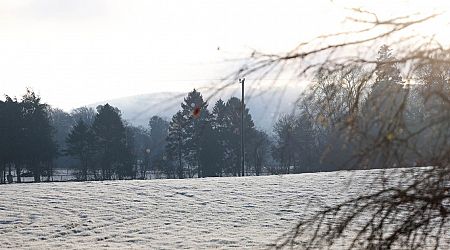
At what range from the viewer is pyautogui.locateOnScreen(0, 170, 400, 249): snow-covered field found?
12586 mm

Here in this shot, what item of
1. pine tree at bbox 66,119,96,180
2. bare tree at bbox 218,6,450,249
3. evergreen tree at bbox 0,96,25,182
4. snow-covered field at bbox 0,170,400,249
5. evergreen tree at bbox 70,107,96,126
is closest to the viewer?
bare tree at bbox 218,6,450,249

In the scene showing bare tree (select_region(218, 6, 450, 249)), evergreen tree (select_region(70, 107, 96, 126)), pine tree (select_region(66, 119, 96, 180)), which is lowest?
bare tree (select_region(218, 6, 450, 249))

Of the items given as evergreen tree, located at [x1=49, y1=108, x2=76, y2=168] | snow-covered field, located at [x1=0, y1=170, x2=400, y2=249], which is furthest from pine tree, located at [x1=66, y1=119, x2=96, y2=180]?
snow-covered field, located at [x1=0, y1=170, x2=400, y2=249]

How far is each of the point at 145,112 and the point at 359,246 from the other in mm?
1408

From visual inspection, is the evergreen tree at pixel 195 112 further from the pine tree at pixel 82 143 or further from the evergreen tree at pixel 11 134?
the pine tree at pixel 82 143

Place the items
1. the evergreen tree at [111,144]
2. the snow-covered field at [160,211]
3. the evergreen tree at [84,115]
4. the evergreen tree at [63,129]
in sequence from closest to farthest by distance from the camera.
Answer: the snow-covered field at [160,211] → the evergreen tree at [111,144] → the evergreen tree at [63,129] → the evergreen tree at [84,115]

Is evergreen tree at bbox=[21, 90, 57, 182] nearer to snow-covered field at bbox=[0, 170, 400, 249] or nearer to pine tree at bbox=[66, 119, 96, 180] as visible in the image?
pine tree at bbox=[66, 119, 96, 180]

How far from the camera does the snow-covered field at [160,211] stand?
12586mm

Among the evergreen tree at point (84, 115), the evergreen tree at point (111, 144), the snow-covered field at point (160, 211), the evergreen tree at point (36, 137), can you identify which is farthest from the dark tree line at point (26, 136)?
the evergreen tree at point (84, 115)

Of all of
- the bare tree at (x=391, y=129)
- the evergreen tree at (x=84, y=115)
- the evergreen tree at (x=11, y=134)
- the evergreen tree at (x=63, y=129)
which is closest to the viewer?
the bare tree at (x=391, y=129)

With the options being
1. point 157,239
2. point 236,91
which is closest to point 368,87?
point 236,91

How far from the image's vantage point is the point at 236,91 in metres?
2.83

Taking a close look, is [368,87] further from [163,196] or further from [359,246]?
[163,196]

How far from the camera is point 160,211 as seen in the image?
16453mm
